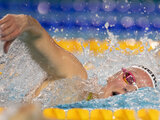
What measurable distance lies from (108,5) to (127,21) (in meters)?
0.36

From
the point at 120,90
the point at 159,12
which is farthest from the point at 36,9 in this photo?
the point at 120,90

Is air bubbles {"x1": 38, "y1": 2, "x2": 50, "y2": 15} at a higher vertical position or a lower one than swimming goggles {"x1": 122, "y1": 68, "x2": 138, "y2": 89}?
higher

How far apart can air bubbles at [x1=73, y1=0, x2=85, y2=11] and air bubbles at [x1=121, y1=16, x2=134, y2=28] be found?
0.60m

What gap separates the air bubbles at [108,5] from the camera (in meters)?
3.32

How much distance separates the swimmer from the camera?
82 cm

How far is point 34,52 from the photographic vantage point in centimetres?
106

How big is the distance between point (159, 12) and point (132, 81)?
2310mm

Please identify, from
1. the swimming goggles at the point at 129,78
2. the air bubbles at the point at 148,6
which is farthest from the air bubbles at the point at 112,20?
the swimming goggles at the point at 129,78

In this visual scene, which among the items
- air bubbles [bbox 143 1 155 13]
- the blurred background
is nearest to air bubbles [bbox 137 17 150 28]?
the blurred background

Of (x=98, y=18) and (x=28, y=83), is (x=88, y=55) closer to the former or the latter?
(x=98, y=18)

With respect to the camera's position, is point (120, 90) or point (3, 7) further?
point (3, 7)

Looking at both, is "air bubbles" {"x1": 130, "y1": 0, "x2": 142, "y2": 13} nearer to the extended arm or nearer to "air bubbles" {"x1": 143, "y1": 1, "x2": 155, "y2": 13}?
"air bubbles" {"x1": 143, "y1": 1, "x2": 155, "y2": 13}

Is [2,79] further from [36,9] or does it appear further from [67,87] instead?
[36,9]

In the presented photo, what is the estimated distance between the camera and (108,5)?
3.35 meters
